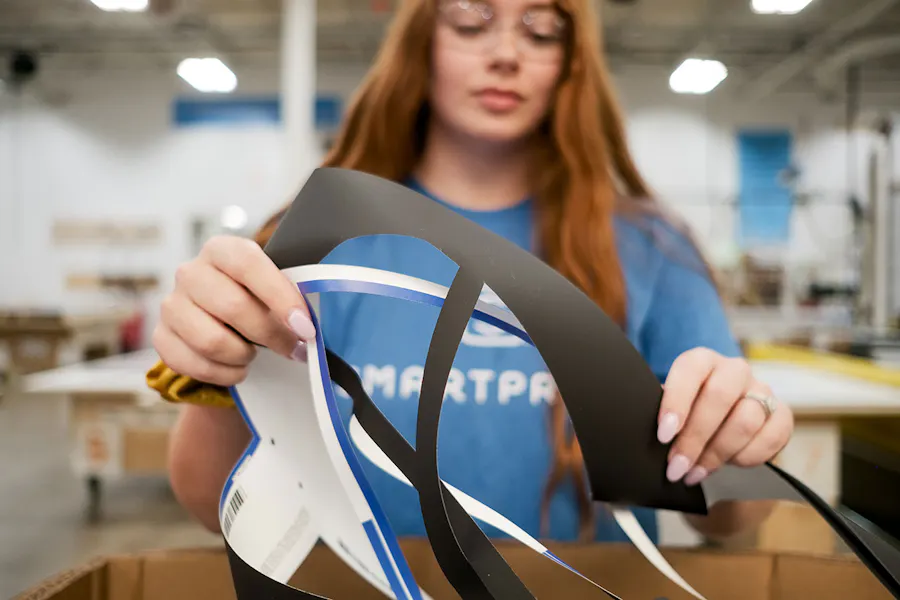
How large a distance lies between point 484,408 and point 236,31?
588 centimetres

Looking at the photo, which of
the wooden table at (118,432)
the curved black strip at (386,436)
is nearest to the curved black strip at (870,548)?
the curved black strip at (386,436)

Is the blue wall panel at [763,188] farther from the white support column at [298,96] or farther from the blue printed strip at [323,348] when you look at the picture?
the blue printed strip at [323,348]

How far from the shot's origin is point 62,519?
2383mm

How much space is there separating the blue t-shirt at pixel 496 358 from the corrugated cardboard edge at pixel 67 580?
0.30 meters

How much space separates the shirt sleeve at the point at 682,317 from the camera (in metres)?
0.63

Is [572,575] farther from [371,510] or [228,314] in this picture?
[228,314]

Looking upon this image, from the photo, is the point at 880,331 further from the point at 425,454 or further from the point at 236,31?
the point at 236,31

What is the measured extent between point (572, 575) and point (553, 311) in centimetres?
18

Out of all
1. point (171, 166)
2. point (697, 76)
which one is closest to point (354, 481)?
point (697, 76)

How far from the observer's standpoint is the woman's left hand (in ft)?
1.01

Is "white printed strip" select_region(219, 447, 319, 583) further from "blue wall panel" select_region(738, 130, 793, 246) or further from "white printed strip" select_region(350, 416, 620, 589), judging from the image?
"blue wall panel" select_region(738, 130, 793, 246)

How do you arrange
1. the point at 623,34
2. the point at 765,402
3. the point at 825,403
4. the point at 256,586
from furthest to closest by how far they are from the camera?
1. the point at 623,34
2. the point at 825,403
3. the point at 765,402
4. the point at 256,586

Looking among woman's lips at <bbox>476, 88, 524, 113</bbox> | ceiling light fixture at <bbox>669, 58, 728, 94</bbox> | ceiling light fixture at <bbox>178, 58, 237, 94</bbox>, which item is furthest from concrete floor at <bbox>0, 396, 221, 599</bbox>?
ceiling light fixture at <bbox>669, 58, 728, 94</bbox>

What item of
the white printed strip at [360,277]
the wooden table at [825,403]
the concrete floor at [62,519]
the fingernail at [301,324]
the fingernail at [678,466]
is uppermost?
the white printed strip at [360,277]
